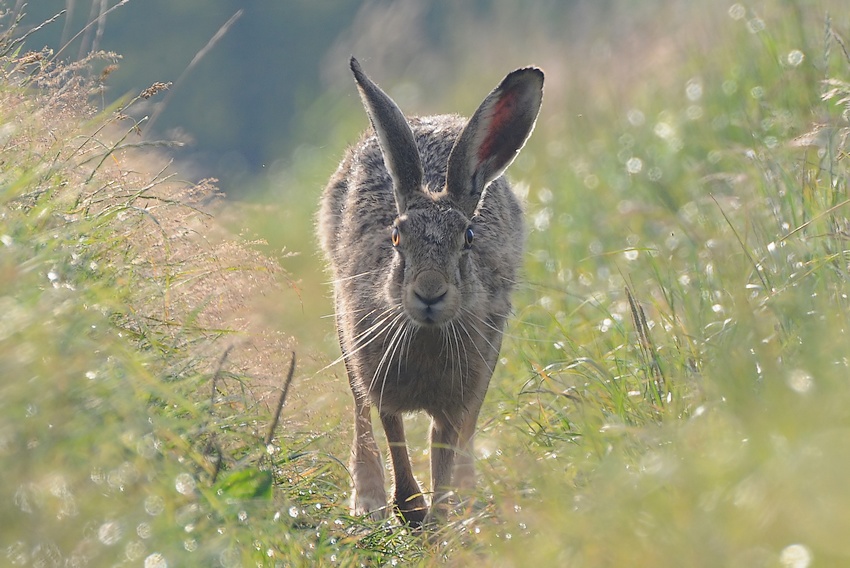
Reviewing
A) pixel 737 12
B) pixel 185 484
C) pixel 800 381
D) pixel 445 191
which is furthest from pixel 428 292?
pixel 737 12

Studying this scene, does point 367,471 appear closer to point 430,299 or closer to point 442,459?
point 442,459

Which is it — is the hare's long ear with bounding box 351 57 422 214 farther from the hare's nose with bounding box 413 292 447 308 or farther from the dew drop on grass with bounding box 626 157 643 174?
the dew drop on grass with bounding box 626 157 643 174

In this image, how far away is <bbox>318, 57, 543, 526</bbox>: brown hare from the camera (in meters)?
4.70

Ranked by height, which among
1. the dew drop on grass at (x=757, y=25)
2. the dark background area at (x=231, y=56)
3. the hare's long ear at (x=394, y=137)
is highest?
the dark background area at (x=231, y=56)

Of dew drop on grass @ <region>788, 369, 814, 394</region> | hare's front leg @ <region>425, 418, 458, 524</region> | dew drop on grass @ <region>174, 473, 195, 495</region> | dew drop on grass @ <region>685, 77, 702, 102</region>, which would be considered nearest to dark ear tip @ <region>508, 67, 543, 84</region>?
hare's front leg @ <region>425, 418, 458, 524</region>

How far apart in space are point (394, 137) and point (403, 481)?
144 centimetres

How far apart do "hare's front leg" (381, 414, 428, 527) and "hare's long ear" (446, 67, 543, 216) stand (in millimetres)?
1015

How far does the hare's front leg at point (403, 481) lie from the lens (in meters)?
4.91

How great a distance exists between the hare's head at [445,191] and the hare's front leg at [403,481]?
70 cm

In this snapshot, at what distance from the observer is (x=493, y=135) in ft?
16.5

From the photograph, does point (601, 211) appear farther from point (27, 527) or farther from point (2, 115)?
point (27, 527)

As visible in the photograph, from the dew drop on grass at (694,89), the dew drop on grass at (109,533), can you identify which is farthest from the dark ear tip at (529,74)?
the dew drop on grass at (694,89)

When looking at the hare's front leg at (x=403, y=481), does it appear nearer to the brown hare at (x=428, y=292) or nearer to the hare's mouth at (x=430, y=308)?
the brown hare at (x=428, y=292)

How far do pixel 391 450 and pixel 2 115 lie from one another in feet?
6.91
